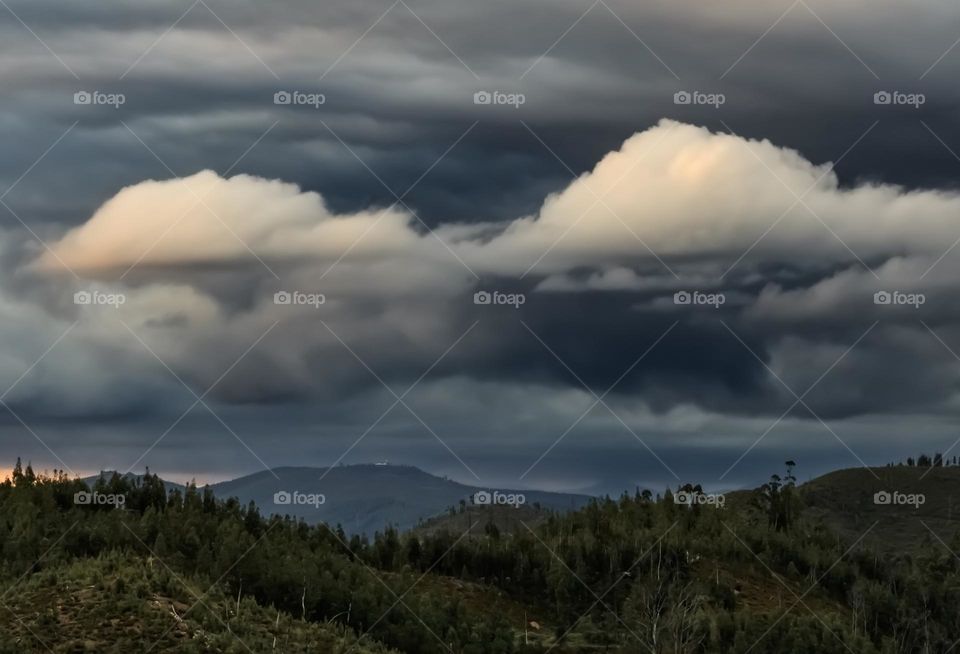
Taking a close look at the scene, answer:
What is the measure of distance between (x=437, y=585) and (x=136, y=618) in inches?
933

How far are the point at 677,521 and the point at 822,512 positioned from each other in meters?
97.6

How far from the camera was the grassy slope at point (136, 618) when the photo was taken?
159 ft

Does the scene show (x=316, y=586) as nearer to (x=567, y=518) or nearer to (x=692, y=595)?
(x=692, y=595)

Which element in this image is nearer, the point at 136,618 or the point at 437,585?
the point at 136,618

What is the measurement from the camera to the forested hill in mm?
52000

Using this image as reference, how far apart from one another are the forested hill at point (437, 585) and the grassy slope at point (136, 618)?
0.28 feet

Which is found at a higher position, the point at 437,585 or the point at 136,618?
the point at 437,585

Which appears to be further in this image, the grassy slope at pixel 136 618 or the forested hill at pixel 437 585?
the forested hill at pixel 437 585

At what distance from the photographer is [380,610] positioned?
61844 mm

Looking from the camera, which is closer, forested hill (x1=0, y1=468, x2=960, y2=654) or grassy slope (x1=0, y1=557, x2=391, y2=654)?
grassy slope (x1=0, y1=557, x2=391, y2=654)

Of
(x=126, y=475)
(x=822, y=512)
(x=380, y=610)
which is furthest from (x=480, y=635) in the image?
(x=822, y=512)

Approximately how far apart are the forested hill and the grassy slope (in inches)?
3.3

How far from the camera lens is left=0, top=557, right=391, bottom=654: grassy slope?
48438 mm

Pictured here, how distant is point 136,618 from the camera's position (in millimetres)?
50156
